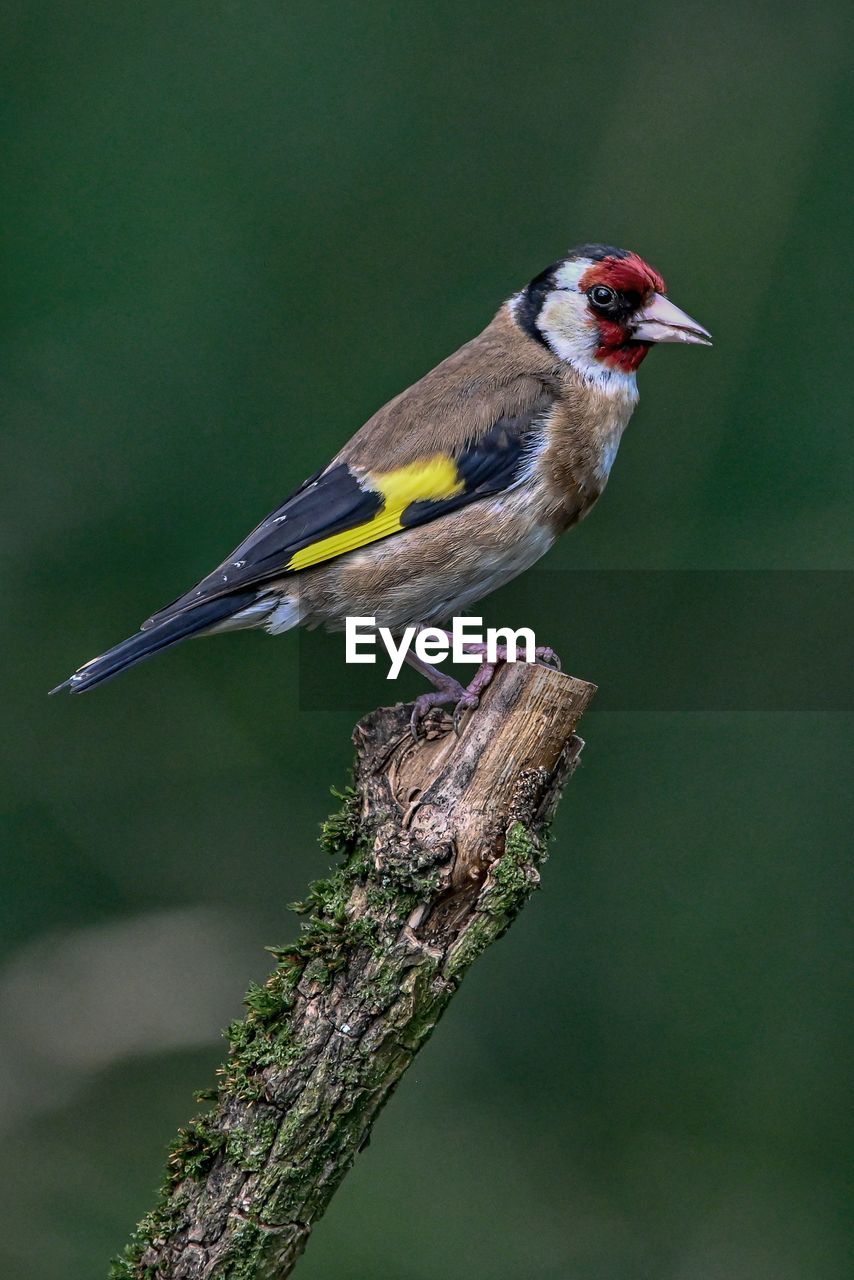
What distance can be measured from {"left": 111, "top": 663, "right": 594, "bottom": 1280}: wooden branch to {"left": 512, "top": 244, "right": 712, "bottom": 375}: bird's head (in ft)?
3.72

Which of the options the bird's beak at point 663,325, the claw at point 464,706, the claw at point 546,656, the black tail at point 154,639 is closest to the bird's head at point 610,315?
the bird's beak at point 663,325

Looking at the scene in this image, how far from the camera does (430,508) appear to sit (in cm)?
321

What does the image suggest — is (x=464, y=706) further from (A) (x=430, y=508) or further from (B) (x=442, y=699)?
(A) (x=430, y=508)

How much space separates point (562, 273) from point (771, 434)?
1.33 meters

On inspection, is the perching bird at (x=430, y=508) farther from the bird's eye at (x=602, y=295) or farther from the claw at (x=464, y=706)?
the claw at (x=464, y=706)

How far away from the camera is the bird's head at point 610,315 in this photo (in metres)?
3.46

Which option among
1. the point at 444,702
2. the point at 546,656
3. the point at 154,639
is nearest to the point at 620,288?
the point at 546,656

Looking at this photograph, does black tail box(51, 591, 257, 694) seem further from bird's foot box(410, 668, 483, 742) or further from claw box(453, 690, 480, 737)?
claw box(453, 690, 480, 737)

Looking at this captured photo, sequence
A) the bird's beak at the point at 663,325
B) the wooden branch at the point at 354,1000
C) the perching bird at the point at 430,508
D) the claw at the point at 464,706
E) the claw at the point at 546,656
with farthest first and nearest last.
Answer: the bird's beak at the point at 663,325 < the perching bird at the point at 430,508 < the claw at the point at 546,656 < the claw at the point at 464,706 < the wooden branch at the point at 354,1000

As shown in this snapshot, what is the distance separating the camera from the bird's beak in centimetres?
341

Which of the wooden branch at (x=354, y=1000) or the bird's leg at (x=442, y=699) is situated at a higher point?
the bird's leg at (x=442, y=699)

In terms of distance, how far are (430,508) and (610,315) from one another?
68 centimetres

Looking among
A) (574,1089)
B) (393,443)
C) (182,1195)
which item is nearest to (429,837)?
(182,1195)

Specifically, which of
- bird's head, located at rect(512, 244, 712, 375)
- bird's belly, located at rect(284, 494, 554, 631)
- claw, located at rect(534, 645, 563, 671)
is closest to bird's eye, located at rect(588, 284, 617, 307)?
bird's head, located at rect(512, 244, 712, 375)
